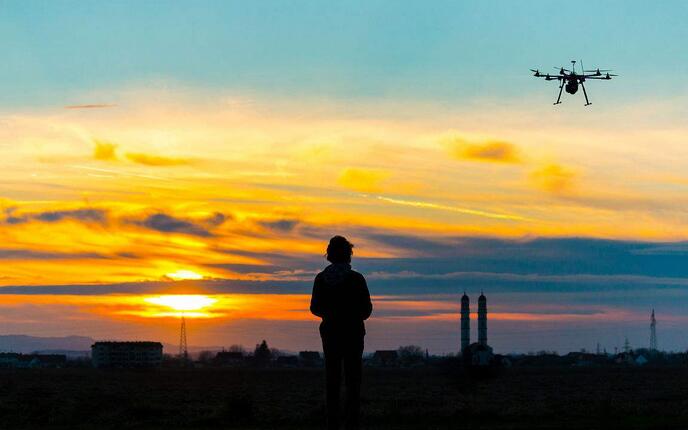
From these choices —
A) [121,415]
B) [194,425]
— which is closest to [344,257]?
[194,425]

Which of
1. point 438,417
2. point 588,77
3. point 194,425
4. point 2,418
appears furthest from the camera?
point 588,77

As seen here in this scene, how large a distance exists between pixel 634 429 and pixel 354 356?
790 centimetres

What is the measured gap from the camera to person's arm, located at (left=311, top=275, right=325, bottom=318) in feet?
44.3

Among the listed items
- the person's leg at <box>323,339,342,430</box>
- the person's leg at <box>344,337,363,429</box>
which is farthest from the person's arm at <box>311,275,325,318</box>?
the person's leg at <box>344,337,363,429</box>

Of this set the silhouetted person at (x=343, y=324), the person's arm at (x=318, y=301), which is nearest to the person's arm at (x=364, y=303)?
the silhouetted person at (x=343, y=324)

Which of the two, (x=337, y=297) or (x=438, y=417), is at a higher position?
(x=337, y=297)

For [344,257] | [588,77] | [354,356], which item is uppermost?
[588,77]

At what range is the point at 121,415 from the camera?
33969mm

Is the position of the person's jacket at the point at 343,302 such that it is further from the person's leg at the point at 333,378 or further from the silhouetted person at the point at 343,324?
the person's leg at the point at 333,378

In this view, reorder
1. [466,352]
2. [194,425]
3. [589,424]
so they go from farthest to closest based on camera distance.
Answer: [466,352]
[194,425]
[589,424]

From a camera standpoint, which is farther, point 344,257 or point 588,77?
point 588,77

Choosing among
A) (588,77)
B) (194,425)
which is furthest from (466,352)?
(194,425)

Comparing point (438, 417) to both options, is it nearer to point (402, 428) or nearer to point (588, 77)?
point (402, 428)

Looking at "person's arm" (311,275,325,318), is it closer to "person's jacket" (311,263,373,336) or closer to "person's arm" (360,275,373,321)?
"person's jacket" (311,263,373,336)
